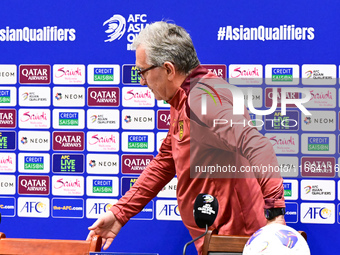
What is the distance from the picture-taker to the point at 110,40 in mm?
3111

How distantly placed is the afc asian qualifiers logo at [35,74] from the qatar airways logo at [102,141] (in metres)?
0.47

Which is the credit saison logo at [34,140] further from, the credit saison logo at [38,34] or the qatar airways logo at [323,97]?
the qatar airways logo at [323,97]

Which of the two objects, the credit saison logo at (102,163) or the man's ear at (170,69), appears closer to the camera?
the man's ear at (170,69)

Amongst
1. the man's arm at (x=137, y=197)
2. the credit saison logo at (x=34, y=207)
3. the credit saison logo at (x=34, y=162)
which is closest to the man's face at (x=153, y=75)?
the man's arm at (x=137, y=197)

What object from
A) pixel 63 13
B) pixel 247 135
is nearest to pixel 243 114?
pixel 247 135

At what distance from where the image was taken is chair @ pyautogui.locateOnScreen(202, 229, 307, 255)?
1.73 metres

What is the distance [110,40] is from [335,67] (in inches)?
55.6

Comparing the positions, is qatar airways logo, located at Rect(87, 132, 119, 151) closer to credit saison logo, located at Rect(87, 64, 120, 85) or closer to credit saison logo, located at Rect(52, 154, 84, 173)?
credit saison logo, located at Rect(52, 154, 84, 173)

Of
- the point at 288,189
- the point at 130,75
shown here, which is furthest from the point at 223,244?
the point at 130,75

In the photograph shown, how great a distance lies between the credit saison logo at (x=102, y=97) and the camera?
312cm

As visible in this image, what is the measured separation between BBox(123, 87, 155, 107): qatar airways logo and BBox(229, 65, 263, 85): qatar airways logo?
20.7 inches

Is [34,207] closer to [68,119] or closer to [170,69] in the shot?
[68,119]

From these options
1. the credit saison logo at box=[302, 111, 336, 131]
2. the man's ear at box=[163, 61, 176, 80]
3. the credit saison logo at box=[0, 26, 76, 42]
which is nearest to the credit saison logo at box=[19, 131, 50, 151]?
the credit saison logo at box=[0, 26, 76, 42]

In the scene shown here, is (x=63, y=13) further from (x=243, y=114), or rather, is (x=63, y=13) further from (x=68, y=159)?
(x=243, y=114)
